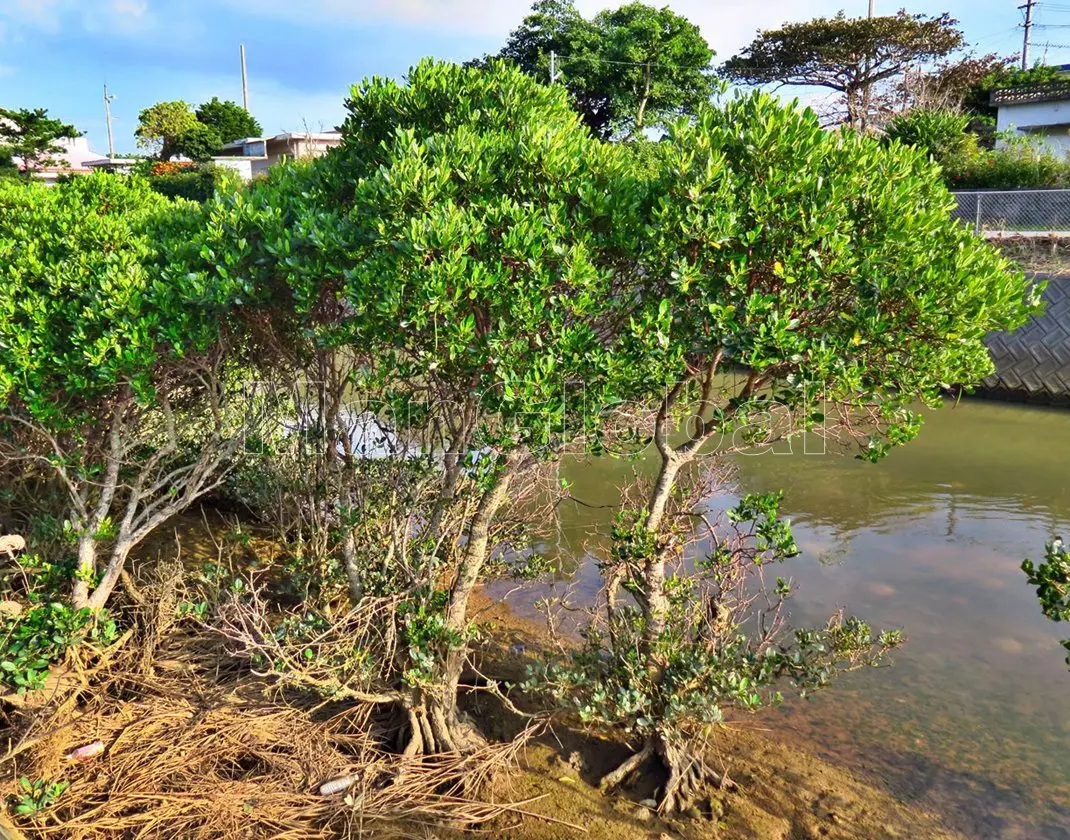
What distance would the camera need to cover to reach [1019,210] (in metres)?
15.8

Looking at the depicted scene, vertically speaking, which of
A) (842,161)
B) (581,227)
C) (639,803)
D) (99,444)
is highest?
(842,161)

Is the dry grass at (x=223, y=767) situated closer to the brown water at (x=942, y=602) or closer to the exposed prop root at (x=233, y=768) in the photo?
the exposed prop root at (x=233, y=768)

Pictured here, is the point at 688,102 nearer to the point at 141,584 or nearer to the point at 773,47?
the point at 773,47

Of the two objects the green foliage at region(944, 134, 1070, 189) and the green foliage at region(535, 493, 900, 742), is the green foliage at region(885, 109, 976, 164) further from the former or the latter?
the green foliage at region(535, 493, 900, 742)

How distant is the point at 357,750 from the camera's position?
413 cm

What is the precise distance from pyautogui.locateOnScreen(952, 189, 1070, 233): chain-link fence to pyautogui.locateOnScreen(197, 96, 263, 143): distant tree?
113 feet

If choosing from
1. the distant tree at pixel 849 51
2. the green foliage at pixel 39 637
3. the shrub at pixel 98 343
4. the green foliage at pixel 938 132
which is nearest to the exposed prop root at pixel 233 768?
the green foliage at pixel 39 637

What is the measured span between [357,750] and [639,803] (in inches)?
59.9

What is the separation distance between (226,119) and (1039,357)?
38.2 metres

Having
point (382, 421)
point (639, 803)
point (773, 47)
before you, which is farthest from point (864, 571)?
point (773, 47)

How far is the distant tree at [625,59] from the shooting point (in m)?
28.8

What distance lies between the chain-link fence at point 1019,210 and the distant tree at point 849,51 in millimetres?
9207

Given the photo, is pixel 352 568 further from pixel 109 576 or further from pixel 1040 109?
pixel 1040 109

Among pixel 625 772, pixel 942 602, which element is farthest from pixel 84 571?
pixel 942 602
